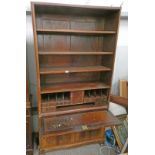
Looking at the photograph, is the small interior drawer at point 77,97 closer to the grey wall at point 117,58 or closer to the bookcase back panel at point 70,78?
the bookcase back panel at point 70,78

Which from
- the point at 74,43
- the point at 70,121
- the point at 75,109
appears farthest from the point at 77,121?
the point at 74,43

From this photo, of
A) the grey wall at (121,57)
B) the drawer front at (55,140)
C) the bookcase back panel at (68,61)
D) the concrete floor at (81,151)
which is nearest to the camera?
the bookcase back panel at (68,61)

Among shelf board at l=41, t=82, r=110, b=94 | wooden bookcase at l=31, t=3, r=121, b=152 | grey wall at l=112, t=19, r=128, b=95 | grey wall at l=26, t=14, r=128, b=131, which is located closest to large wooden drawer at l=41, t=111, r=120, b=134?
wooden bookcase at l=31, t=3, r=121, b=152

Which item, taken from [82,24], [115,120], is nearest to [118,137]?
[115,120]

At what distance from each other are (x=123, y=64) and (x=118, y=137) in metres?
1.18

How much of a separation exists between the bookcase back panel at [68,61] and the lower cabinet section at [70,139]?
99 centimetres

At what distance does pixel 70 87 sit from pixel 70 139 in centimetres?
86

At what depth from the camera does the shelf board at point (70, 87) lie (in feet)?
5.90

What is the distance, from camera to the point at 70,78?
6.95 ft

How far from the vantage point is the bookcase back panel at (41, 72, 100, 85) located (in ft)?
6.62

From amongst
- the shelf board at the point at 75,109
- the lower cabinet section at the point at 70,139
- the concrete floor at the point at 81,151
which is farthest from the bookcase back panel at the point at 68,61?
the concrete floor at the point at 81,151

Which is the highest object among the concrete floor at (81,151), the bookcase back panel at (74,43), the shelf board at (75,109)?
the bookcase back panel at (74,43)
